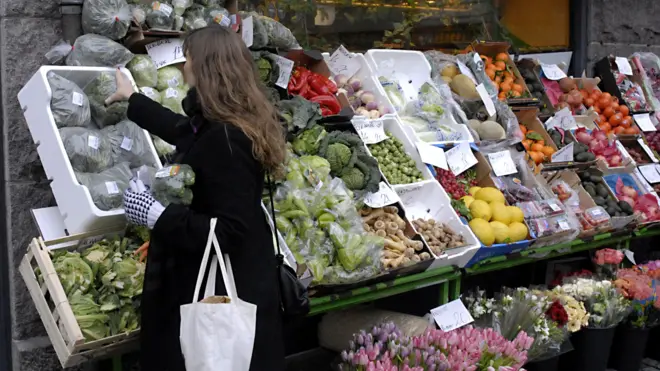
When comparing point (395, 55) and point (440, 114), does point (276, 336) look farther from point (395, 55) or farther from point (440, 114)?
point (395, 55)

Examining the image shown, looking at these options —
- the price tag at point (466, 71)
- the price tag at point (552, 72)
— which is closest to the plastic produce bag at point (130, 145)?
the price tag at point (466, 71)

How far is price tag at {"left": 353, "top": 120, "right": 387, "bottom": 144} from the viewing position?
427 cm

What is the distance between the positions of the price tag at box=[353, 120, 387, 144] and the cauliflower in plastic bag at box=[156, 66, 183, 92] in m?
1.10

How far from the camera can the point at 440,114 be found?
481 cm

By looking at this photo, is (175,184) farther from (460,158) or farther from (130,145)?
(460,158)

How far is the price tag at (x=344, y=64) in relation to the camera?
15.8ft

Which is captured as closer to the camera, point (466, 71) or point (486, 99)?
point (486, 99)

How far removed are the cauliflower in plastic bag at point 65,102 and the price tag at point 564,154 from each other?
331 centimetres

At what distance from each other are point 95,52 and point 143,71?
248mm

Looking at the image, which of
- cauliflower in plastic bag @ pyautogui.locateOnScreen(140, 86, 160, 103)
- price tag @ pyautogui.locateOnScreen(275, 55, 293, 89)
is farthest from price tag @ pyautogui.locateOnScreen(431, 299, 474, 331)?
cauliflower in plastic bag @ pyautogui.locateOnScreen(140, 86, 160, 103)

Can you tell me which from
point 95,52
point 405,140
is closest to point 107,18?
point 95,52

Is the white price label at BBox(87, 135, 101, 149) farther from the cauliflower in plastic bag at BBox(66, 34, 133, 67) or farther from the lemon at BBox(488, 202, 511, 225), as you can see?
the lemon at BBox(488, 202, 511, 225)

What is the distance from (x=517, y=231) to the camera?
4227mm

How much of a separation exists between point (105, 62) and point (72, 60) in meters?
0.16
